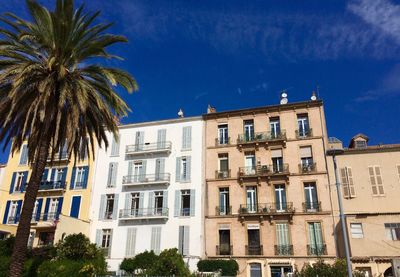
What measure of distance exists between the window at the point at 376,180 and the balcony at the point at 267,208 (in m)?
7.07

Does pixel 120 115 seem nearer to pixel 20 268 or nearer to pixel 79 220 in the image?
pixel 20 268

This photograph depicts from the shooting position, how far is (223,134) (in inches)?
1500

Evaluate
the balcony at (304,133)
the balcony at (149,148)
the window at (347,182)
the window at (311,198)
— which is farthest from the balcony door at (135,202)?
the window at (347,182)

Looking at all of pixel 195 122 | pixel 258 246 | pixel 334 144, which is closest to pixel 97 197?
pixel 195 122

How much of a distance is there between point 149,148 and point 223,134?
8.04 meters

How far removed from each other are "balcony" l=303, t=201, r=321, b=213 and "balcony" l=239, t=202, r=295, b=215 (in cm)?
113

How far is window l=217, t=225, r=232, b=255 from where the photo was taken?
33.2 m

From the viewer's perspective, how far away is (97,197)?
124 feet

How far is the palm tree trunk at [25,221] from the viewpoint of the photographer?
16.1 m

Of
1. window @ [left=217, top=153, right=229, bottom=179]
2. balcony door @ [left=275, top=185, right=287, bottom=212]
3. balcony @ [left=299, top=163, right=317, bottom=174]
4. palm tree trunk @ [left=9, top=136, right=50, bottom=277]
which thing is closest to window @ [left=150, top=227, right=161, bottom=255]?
window @ [left=217, top=153, right=229, bottom=179]

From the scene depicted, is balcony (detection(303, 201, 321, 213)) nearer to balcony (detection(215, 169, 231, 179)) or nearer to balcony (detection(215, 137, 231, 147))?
balcony (detection(215, 169, 231, 179))

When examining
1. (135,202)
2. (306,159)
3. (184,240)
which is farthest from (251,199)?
(135,202)

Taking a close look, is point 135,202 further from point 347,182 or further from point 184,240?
point 347,182

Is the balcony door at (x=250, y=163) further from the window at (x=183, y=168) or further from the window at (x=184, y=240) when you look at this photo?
the window at (x=184, y=240)
